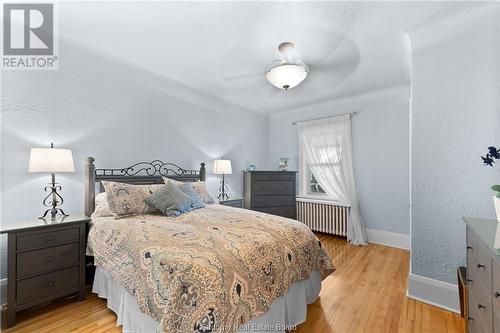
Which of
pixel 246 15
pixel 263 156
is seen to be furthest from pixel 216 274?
pixel 263 156

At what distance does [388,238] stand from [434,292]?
1.68 metres

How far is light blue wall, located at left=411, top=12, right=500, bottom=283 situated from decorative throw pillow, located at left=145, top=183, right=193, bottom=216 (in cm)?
240

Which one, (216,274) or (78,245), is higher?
(216,274)

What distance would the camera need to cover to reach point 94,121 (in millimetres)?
2695

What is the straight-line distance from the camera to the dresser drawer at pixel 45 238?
1812mm

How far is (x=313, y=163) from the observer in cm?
455

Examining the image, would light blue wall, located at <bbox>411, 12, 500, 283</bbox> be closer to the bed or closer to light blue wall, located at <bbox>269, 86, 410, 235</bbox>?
the bed

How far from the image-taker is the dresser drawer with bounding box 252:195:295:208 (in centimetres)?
413

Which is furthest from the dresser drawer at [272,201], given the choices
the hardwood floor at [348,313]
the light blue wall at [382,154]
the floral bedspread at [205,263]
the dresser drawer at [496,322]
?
the dresser drawer at [496,322]

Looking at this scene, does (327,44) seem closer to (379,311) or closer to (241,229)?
(241,229)

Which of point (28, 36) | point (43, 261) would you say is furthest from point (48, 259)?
point (28, 36)

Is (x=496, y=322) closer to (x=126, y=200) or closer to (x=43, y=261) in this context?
A: (x=126, y=200)

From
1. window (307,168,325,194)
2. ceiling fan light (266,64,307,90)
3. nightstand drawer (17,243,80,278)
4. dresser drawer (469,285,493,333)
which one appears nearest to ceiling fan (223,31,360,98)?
ceiling fan light (266,64,307,90)

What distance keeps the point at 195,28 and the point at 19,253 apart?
8.04 feet
